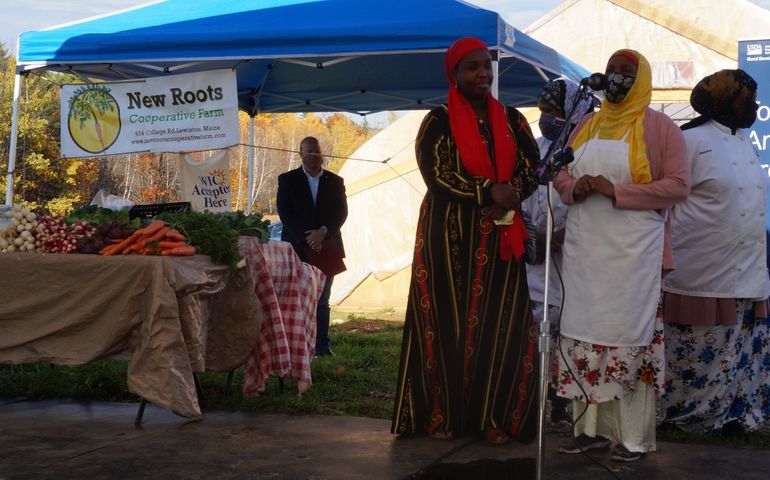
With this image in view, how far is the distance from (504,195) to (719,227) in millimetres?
1328

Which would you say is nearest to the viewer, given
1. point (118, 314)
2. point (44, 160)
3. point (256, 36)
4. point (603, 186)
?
point (603, 186)

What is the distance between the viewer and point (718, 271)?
203 inches

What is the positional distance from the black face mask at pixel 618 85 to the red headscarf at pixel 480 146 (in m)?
0.61

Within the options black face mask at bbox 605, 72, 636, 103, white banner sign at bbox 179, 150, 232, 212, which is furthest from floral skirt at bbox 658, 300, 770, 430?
white banner sign at bbox 179, 150, 232, 212

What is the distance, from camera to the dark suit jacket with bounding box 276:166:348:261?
28.4ft

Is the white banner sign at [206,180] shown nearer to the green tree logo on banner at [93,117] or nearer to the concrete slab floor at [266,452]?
the green tree logo on banner at [93,117]

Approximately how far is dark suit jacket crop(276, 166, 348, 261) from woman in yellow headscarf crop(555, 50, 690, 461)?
4.25 m

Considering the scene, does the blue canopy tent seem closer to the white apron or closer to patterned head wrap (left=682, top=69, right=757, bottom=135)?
patterned head wrap (left=682, top=69, right=757, bottom=135)

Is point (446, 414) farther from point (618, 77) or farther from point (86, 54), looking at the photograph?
point (86, 54)

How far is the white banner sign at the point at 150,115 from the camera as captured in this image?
329 inches

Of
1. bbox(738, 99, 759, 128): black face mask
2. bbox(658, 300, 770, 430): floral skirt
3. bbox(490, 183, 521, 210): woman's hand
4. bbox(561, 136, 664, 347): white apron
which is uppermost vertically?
bbox(738, 99, 759, 128): black face mask

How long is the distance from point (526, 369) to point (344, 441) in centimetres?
102

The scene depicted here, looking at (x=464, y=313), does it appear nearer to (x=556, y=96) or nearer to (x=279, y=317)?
(x=556, y=96)

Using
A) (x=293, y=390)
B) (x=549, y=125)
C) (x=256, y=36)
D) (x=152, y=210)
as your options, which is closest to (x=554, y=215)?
(x=549, y=125)
